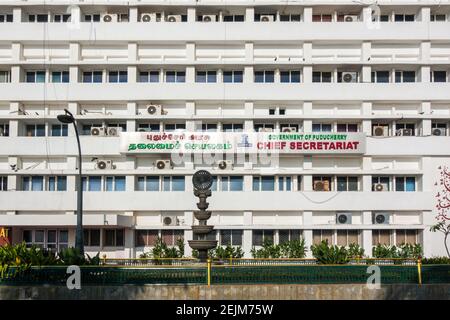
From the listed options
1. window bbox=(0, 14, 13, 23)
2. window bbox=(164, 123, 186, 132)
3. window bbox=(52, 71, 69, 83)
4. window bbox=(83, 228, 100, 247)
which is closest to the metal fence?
window bbox=(83, 228, 100, 247)

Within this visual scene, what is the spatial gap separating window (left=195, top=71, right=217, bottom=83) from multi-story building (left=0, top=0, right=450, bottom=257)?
3.8 inches

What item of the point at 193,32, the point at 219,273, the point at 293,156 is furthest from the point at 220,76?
the point at 219,273

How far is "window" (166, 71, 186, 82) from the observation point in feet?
139

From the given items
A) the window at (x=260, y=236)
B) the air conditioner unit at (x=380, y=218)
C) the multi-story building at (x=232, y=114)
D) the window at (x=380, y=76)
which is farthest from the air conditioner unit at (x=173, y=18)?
the air conditioner unit at (x=380, y=218)

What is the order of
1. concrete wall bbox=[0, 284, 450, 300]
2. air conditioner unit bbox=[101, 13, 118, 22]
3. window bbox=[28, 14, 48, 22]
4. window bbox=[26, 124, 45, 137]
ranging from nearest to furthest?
concrete wall bbox=[0, 284, 450, 300]
air conditioner unit bbox=[101, 13, 118, 22]
window bbox=[26, 124, 45, 137]
window bbox=[28, 14, 48, 22]

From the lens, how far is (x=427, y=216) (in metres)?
40.0

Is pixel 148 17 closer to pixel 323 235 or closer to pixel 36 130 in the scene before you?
pixel 36 130

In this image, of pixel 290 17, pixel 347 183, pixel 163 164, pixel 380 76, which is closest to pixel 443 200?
pixel 347 183

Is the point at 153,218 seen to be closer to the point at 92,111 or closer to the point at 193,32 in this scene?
the point at 92,111

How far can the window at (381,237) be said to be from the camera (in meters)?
40.5

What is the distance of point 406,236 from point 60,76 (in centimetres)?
2423

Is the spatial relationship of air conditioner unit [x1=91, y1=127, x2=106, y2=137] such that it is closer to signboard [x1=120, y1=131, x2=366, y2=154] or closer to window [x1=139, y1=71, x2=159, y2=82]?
signboard [x1=120, y1=131, x2=366, y2=154]

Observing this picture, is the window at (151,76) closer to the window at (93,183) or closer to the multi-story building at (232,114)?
the multi-story building at (232,114)

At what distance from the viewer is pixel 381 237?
4056 centimetres
